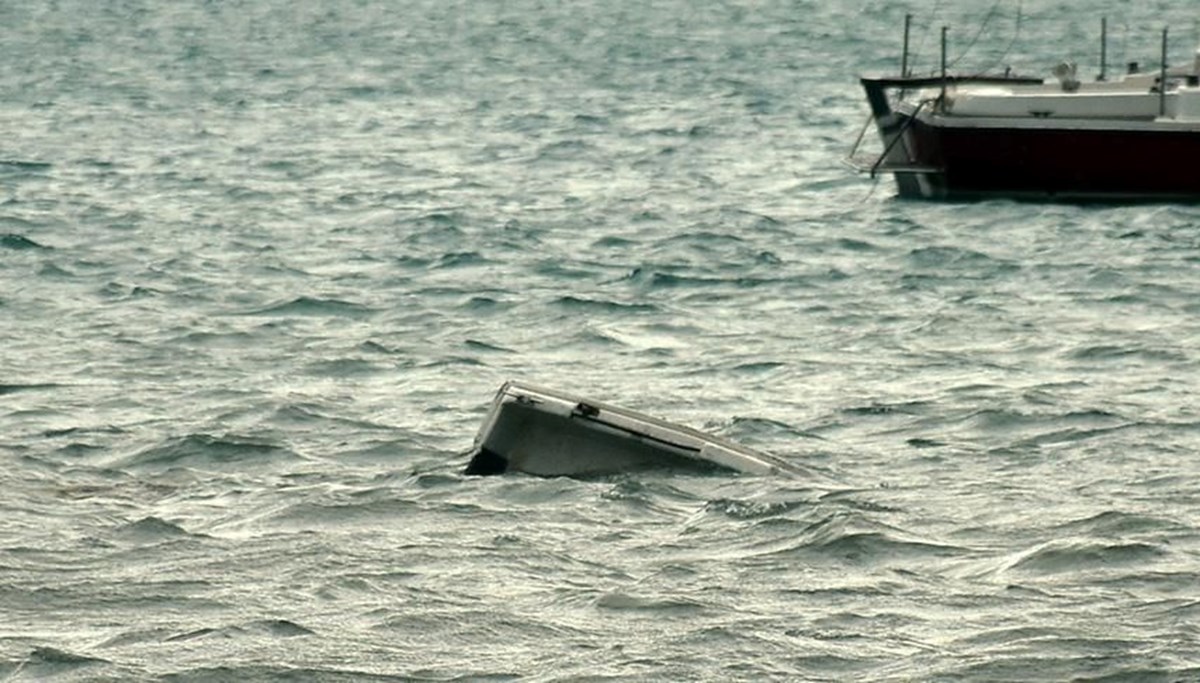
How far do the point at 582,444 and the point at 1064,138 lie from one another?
18.2 meters

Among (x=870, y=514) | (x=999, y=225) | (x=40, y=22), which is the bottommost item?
(x=40, y=22)

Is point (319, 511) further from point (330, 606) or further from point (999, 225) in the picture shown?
point (999, 225)

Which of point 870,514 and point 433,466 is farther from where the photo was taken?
point 433,466

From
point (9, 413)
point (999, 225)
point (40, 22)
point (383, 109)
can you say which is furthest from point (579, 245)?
point (40, 22)

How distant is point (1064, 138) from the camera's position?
34844 mm

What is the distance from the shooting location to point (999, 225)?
112 ft

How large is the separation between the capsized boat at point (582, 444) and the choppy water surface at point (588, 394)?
0.52ft

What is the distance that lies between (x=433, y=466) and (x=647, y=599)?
4156mm

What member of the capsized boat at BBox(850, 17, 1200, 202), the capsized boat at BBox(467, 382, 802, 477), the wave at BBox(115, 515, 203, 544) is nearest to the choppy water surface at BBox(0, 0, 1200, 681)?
the wave at BBox(115, 515, 203, 544)

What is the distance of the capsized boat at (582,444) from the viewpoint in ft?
58.6

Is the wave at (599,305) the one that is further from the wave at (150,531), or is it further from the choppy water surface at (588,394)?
the wave at (150,531)

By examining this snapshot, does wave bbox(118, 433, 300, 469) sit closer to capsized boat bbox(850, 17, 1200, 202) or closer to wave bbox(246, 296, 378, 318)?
wave bbox(246, 296, 378, 318)

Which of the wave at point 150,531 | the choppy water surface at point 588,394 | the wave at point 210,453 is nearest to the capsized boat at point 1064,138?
the choppy water surface at point 588,394

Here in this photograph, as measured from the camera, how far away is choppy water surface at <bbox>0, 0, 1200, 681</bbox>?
561 inches
